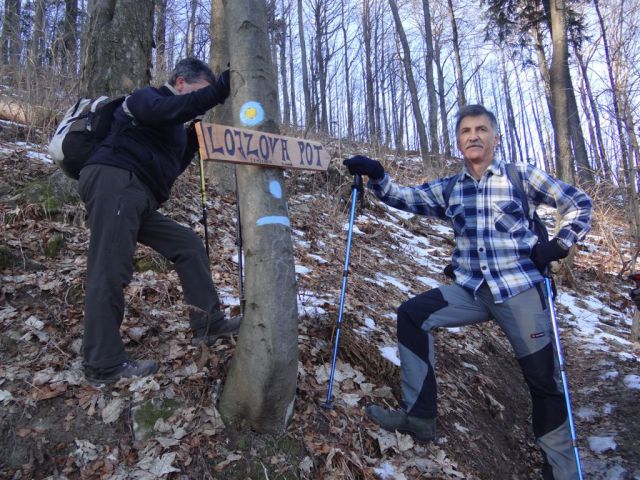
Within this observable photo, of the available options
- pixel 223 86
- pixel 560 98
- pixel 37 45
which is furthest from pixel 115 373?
pixel 560 98

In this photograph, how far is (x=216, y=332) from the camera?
320 centimetres

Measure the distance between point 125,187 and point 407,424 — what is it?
2466mm

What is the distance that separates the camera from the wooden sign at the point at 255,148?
7.40 ft

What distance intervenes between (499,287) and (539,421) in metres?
0.94

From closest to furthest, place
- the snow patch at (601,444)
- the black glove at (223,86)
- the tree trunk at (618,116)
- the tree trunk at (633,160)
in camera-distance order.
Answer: the black glove at (223,86), the snow patch at (601,444), the tree trunk at (633,160), the tree trunk at (618,116)

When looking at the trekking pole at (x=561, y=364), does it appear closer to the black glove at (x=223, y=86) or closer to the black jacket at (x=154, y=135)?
the black glove at (x=223, y=86)

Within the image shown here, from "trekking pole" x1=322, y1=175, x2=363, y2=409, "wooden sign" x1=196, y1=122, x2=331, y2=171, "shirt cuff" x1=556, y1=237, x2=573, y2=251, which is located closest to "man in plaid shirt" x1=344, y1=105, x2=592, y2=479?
"shirt cuff" x1=556, y1=237, x2=573, y2=251

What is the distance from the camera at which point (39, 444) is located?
2357 mm

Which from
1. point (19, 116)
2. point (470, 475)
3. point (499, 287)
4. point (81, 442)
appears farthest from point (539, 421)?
point (19, 116)

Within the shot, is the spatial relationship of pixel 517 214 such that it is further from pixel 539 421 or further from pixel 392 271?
pixel 392 271

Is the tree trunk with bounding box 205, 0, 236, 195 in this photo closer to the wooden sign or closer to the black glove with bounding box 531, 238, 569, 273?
the wooden sign

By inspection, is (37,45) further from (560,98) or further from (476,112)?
(560,98)

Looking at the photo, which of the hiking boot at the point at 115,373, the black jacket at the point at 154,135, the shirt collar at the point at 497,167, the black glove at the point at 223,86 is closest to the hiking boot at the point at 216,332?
the hiking boot at the point at 115,373

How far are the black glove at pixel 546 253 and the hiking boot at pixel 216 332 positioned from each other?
2190mm
